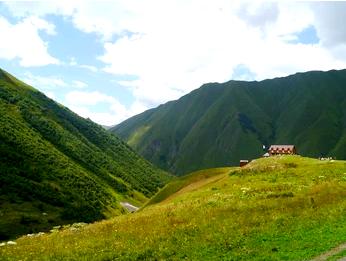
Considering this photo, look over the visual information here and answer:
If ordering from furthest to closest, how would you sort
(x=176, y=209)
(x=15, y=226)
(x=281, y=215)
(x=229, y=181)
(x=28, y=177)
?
(x=28, y=177) < (x=15, y=226) < (x=229, y=181) < (x=176, y=209) < (x=281, y=215)

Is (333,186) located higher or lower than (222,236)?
higher

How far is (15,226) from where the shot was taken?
146 meters

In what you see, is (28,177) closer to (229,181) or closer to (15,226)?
(15,226)

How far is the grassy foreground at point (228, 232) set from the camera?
3228cm

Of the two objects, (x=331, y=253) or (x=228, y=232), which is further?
(x=228, y=232)

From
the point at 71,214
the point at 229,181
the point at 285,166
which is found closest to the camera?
the point at 229,181

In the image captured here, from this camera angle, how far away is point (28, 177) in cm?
19288

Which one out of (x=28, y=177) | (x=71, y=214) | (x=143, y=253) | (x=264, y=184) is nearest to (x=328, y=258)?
(x=143, y=253)

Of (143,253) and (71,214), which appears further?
(71,214)

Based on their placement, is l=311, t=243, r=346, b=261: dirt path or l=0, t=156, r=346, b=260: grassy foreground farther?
l=0, t=156, r=346, b=260: grassy foreground

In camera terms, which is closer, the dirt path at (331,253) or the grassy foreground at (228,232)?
the dirt path at (331,253)

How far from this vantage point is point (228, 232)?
36781 millimetres

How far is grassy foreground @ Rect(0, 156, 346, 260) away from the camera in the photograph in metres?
32.3

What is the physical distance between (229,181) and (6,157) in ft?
478
